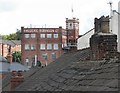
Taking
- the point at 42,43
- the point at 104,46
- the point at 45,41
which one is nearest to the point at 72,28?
the point at 45,41

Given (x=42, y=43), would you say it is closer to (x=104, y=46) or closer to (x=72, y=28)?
(x=72, y=28)

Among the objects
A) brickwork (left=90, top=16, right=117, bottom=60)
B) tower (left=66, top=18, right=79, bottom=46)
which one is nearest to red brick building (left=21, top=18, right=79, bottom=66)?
tower (left=66, top=18, right=79, bottom=46)

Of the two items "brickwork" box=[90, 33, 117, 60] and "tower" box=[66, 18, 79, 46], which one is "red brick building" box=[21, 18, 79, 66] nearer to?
"tower" box=[66, 18, 79, 46]

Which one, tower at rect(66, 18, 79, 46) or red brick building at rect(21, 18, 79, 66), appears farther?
tower at rect(66, 18, 79, 46)

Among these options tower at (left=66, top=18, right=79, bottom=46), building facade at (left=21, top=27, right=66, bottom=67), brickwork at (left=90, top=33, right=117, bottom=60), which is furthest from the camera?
tower at (left=66, top=18, right=79, bottom=46)

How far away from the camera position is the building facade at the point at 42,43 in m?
97.9

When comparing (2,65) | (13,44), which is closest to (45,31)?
(13,44)

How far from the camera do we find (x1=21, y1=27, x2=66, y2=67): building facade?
321 ft

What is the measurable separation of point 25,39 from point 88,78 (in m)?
90.2

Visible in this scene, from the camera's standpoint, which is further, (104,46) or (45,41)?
(45,41)

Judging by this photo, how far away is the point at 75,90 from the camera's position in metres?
8.94

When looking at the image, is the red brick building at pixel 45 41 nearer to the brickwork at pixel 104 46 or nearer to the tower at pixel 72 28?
the tower at pixel 72 28

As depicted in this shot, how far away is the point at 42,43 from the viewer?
Result: 100438mm

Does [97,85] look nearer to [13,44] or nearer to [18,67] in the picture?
[18,67]
